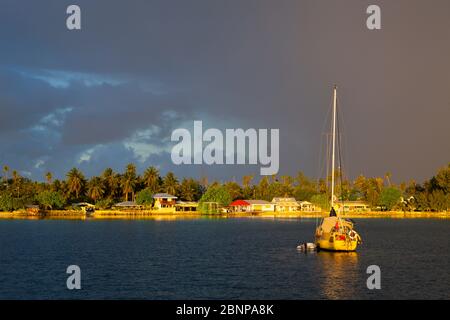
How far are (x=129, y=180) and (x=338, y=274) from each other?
14853 centimetres

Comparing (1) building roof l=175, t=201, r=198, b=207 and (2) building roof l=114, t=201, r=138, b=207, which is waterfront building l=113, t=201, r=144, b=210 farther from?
(1) building roof l=175, t=201, r=198, b=207

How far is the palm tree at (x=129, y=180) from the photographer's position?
19162 cm

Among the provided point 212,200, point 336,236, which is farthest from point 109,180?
point 336,236

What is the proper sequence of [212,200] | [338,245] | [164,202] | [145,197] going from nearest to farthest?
[338,245], [145,197], [164,202], [212,200]

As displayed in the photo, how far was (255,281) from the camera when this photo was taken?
155 ft

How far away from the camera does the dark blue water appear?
42.4 meters

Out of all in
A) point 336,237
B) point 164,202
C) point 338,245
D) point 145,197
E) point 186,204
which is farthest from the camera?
point 186,204

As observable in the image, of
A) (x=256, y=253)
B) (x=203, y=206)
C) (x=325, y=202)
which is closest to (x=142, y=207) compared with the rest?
(x=203, y=206)

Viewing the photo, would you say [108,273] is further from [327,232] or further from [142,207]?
[142,207]

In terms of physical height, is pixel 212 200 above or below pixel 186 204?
above

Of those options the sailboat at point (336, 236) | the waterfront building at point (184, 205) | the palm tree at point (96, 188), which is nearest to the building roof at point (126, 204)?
the palm tree at point (96, 188)

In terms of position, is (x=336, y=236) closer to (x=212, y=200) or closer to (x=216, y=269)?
(x=216, y=269)

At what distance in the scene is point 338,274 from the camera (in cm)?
5056
